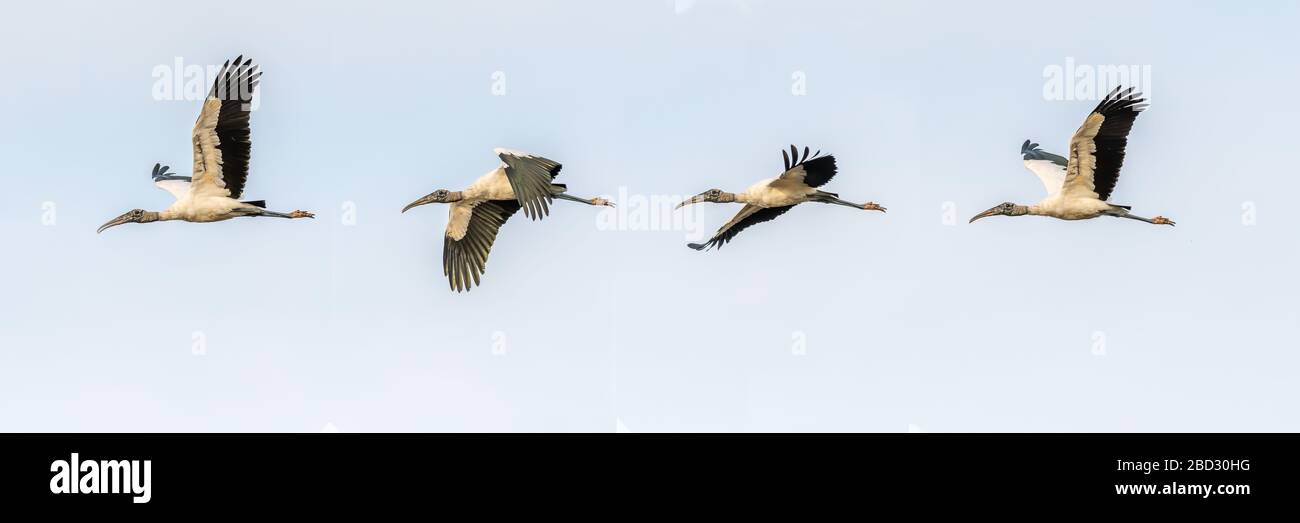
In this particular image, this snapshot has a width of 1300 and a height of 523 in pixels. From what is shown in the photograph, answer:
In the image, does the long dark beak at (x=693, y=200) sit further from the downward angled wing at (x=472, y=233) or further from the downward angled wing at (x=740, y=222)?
the downward angled wing at (x=472, y=233)

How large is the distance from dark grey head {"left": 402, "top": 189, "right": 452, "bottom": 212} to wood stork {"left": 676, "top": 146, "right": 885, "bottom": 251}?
4.39 metres

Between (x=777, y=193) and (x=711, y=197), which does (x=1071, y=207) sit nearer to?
(x=777, y=193)

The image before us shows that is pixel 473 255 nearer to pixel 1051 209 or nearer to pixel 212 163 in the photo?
pixel 212 163

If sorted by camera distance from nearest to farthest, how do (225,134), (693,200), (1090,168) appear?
(225,134) < (1090,168) < (693,200)

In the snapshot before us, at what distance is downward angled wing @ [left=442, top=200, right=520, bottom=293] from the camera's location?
3328cm

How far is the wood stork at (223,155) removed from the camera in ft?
97.5

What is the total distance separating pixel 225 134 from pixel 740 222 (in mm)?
9557

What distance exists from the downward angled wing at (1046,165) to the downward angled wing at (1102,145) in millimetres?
915

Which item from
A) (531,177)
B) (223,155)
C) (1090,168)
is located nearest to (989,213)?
(1090,168)

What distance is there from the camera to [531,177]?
99.6 ft

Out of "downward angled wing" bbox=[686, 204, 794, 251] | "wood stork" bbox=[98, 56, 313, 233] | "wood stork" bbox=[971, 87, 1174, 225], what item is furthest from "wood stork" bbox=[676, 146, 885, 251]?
"wood stork" bbox=[98, 56, 313, 233]

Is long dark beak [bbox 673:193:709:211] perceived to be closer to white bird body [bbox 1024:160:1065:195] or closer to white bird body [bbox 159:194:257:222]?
white bird body [bbox 1024:160:1065:195]

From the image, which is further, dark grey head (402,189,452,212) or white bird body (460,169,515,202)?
dark grey head (402,189,452,212)

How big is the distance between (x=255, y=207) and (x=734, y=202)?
864 centimetres
